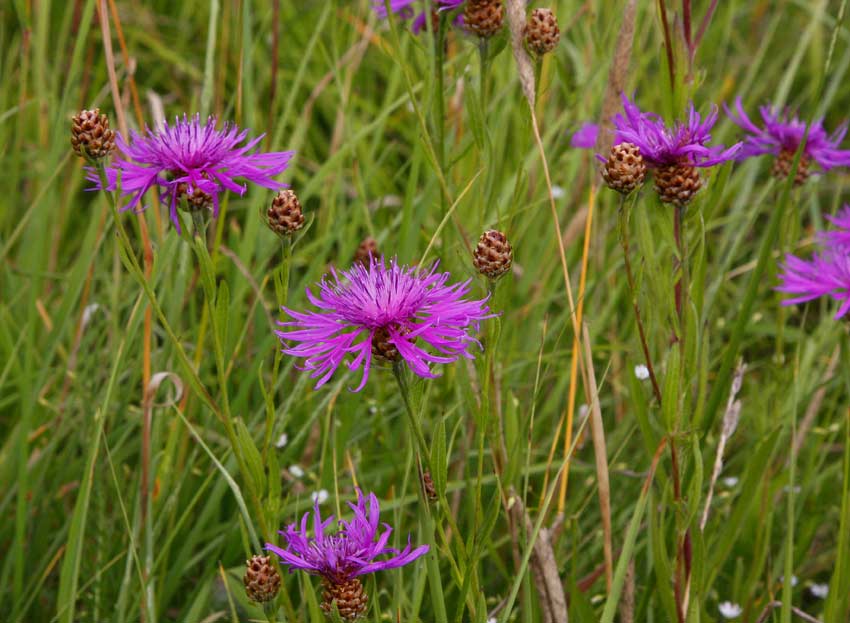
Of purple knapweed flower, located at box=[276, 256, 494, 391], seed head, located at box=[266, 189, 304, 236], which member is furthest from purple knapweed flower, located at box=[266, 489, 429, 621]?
seed head, located at box=[266, 189, 304, 236]

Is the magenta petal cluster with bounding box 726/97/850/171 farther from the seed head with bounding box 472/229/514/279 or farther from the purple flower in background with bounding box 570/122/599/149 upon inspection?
the seed head with bounding box 472/229/514/279

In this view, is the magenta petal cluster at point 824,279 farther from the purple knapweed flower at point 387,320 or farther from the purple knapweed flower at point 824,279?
the purple knapweed flower at point 387,320

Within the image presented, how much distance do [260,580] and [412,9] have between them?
0.95m

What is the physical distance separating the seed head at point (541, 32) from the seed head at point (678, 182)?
0.19 m

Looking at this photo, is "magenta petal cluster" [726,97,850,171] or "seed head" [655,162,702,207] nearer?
"seed head" [655,162,702,207]

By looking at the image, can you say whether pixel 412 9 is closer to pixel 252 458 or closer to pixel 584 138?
pixel 584 138

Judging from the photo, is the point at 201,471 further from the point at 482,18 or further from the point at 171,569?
the point at 482,18

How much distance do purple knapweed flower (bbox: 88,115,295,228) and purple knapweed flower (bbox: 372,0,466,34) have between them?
1.12 ft

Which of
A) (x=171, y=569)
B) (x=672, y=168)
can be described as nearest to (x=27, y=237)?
(x=171, y=569)

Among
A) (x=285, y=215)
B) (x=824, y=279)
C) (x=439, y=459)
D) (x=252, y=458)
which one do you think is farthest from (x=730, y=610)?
(x=285, y=215)

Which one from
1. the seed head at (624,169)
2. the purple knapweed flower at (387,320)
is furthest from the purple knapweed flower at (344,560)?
the seed head at (624,169)

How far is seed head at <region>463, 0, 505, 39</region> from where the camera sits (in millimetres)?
1248

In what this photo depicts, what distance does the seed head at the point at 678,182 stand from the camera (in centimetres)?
111

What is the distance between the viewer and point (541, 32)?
1176 millimetres
